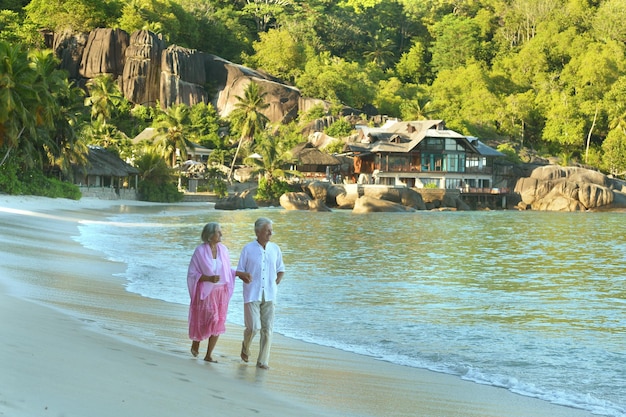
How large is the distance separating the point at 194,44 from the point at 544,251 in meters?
64.2

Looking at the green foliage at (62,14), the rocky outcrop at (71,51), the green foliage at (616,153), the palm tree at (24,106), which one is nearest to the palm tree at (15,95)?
the palm tree at (24,106)

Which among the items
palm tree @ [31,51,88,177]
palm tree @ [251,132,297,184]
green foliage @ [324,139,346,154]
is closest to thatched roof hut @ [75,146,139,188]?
palm tree @ [31,51,88,177]

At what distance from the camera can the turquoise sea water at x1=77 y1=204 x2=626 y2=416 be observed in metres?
8.33

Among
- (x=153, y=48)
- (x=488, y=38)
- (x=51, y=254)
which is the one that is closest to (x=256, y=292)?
(x=51, y=254)

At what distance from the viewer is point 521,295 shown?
47.1ft

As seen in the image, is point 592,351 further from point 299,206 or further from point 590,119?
point 590,119

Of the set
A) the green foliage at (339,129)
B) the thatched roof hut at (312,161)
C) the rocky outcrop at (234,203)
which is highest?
the green foliage at (339,129)

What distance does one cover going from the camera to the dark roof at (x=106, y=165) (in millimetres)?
49719

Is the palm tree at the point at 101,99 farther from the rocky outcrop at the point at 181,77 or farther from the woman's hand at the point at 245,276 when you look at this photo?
the woman's hand at the point at 245,276

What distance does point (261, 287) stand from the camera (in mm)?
7234

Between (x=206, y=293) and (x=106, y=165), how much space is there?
45.2m

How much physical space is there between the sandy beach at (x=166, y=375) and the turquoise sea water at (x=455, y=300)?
0.77 metres

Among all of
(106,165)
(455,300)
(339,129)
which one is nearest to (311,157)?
(339,129)

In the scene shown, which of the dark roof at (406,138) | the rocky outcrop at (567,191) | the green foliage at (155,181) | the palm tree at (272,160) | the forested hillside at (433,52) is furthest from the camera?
the forested hillside at (433,52)
